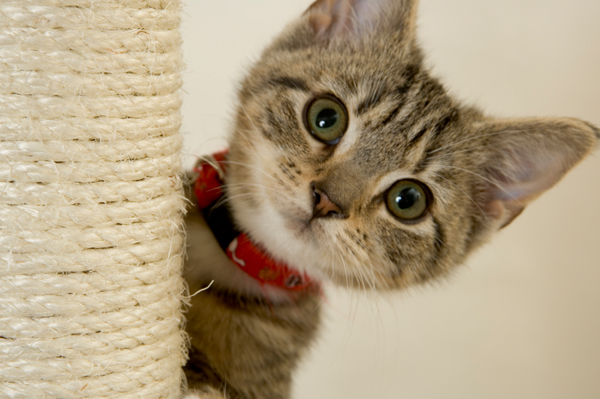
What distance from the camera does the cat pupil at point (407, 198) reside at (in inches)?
36.9

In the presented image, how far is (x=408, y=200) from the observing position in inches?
37.0

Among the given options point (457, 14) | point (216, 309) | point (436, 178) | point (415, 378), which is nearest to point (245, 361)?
point (216, 309)

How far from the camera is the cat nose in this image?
0.87m

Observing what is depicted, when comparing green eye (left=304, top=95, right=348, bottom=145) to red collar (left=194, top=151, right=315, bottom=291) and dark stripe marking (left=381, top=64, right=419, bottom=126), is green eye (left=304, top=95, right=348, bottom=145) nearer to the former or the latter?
dark stripe marking (left=381, top=64, right=419, bottom=126)

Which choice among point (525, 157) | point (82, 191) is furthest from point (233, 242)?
point (525, 157)

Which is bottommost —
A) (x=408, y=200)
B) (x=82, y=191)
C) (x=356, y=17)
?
(x=82, y=191)

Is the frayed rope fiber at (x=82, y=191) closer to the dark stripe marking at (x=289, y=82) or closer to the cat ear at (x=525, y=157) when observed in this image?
the dark stripe marking at (x=289, y=82)

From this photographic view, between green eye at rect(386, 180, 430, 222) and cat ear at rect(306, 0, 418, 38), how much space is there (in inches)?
11.7

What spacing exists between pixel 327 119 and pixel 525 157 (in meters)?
0.37

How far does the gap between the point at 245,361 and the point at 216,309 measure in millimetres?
108

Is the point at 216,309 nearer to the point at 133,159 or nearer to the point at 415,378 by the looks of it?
the point at 133,159

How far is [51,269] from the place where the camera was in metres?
0.67

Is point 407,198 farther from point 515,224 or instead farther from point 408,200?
point 515,224

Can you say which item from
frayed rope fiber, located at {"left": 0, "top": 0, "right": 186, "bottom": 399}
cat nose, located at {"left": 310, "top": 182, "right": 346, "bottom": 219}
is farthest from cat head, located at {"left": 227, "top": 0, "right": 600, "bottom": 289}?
frayed rope fiber, located at {"left": 0, "top": 0, "right": 186, "bottom": 399}
